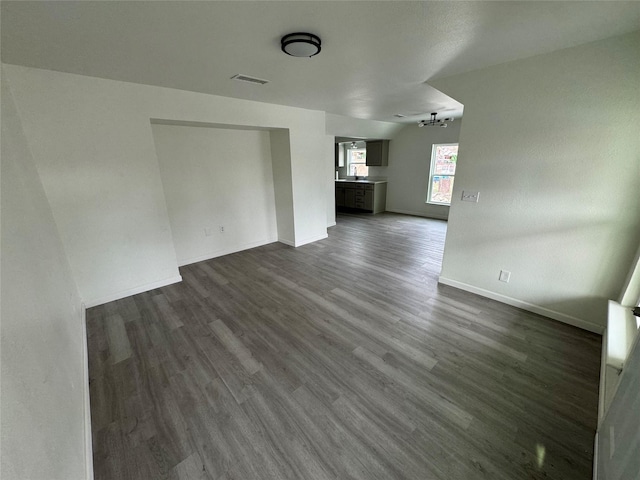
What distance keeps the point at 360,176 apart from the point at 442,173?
260 cm

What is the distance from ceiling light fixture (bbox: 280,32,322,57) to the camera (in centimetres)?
175

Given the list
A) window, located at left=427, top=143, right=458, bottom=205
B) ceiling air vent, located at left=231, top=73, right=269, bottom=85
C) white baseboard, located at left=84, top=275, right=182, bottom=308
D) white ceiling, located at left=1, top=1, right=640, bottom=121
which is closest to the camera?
white ceiling, located at left=1, top=1, right=640, bottom=121

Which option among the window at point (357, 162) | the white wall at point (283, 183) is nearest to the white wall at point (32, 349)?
the white wall at point (283, 183)

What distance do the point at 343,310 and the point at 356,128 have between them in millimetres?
4401

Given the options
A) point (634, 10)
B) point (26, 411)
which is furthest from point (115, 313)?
point (634, 10)

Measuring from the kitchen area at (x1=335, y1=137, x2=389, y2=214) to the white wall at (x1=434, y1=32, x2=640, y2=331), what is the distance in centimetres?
450

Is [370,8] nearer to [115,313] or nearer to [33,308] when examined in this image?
[33,308]

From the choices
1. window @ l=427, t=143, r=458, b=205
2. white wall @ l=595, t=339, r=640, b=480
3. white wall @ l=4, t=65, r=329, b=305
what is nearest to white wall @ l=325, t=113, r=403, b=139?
window @ l=427, t=143, r=458, b=205

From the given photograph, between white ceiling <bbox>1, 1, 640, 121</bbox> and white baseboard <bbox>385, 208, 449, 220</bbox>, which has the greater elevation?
white ceiling <bbox>1, 1, 640, 121</bbox>

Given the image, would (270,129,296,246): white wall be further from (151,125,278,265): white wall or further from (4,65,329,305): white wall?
(4,65,329,305): white wall

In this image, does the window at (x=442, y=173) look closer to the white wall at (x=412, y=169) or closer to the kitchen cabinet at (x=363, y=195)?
the white wall at (x=412, y=169)

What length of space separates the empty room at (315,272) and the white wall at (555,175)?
0.05 feet

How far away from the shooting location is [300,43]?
1770 mm

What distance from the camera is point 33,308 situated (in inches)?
47.4
